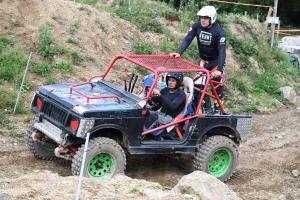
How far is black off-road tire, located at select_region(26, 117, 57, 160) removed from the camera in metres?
8.86

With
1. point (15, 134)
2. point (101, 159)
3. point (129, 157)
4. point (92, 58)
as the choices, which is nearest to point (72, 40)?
point (92, 58)

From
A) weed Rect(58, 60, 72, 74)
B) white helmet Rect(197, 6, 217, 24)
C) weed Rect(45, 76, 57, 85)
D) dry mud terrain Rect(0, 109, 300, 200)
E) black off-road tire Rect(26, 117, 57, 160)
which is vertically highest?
white helmet Rect(197, 6, 217, 24)

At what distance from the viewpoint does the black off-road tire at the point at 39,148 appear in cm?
886

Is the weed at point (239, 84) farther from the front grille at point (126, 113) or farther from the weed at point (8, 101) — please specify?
the front grille at point (126, 113)

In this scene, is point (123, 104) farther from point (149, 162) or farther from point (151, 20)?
point (151, 20)

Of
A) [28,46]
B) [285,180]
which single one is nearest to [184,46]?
[285,180]

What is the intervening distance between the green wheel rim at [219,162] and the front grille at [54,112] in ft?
8.47

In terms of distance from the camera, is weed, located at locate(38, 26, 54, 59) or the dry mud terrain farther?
weed, located at locate(38, 26, 54, 59)

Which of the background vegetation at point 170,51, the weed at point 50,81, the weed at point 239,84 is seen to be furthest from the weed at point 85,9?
the weed at point 239,84

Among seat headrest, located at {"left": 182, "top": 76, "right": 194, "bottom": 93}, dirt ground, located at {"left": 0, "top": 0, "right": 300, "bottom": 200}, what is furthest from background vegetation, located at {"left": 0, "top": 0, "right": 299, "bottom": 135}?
seat headrest, located at {"left": 182, "top": 76, "right": 194, "bottom": 93}

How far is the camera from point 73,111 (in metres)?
7.77

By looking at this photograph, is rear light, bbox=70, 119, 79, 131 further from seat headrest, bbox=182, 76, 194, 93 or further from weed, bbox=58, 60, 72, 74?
weed, bbox=58, 60, 72, 74

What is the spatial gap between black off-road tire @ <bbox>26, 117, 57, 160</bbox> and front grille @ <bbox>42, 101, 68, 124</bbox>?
0.58m

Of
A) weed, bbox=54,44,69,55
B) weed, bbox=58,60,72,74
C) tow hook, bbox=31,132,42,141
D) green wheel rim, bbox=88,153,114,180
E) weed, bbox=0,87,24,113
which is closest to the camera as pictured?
green wheel rim, bbox=88,153,114,180
